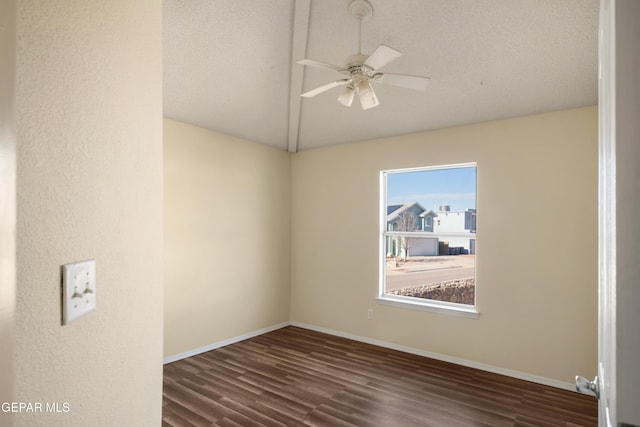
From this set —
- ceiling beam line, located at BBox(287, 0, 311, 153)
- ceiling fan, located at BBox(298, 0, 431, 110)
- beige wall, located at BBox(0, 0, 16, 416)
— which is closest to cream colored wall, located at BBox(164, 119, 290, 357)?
ceiling beam line, located at BBox(287, 0, 311, 153)

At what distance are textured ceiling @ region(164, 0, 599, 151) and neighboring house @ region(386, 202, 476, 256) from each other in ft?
3.09

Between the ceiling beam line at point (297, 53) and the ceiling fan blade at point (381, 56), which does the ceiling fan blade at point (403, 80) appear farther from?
the ceiling beam line at point (297, 53)

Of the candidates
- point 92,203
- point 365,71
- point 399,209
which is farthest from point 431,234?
point 92,203

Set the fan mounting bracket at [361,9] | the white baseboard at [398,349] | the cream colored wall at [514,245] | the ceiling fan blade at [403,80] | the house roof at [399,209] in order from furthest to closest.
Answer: the house roof at [399,209] < the white baseboard at [398,349] < the cream colored wall at [514,245] < the fan mounting bracket at [361,9] < the ceiling fan blade at [403,80]

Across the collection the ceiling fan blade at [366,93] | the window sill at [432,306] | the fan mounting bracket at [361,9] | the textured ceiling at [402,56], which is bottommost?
the window sill at [432,306]

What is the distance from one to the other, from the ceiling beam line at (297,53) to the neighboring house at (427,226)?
1.59 meters

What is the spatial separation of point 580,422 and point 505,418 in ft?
1.78

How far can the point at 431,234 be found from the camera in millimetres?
3871

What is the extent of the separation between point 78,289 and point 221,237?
132 inches

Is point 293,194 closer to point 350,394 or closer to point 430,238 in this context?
point 430,238

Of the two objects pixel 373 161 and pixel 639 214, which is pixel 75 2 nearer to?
pixel 639 214

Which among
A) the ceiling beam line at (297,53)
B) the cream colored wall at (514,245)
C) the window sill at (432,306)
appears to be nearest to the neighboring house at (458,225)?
the cream colored wall at (514,245)

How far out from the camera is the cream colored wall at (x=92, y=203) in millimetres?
659

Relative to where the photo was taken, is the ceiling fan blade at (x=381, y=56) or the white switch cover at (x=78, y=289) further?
the ceiling fan blade at (x=381, y=56)
